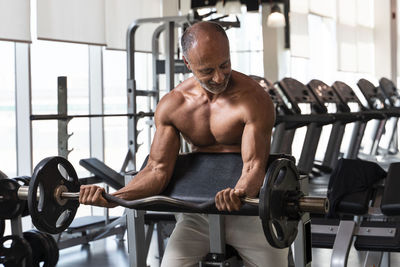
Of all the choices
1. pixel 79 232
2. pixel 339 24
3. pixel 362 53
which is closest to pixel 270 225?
pixel 79 232

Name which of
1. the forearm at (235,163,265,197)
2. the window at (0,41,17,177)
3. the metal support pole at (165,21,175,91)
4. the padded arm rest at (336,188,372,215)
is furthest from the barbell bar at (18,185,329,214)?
the window at (0,41,17,177)

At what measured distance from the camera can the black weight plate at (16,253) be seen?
2.84 meters

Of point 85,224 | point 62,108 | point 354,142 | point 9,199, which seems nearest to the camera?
point 9,199

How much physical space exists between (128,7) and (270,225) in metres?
4.74

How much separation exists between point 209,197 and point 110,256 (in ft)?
8.70

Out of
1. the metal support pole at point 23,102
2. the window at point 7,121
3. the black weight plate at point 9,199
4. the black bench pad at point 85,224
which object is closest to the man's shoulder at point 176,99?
the black weight plate at point 9,199

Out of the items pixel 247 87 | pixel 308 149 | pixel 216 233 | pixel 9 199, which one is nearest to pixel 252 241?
pixel 216 233

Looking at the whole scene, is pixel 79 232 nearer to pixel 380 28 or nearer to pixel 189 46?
pixel 189 46

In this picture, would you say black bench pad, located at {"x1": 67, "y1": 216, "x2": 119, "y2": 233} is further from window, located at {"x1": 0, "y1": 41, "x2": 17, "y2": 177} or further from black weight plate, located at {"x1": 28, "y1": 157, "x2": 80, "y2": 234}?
black weight plate, located at {"x1": 28, "y1": 157, "x2": 80, "y2": 234}

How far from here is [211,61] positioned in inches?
74.1

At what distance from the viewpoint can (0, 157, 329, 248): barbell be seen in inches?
68.0

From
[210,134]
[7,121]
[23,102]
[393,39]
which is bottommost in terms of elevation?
[210,134]

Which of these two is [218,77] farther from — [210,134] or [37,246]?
[37,246]

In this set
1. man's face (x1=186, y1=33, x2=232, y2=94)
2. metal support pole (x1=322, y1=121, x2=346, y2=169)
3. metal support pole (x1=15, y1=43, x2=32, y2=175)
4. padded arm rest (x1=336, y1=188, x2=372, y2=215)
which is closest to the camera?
man's face (x1=186, y1=33, x2=232, y2=94)
